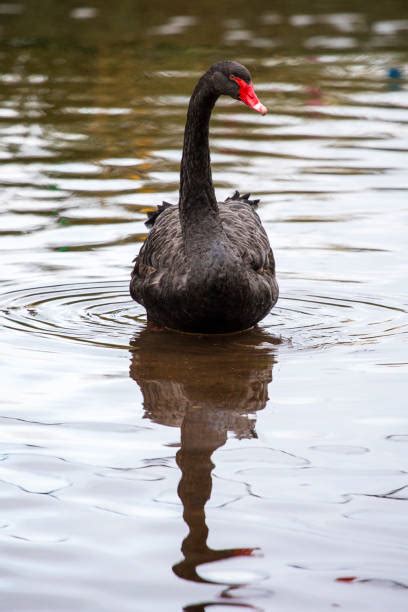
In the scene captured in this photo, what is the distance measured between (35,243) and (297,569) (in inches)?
184

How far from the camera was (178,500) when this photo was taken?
14.1ft

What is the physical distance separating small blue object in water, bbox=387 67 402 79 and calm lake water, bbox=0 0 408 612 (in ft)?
4.75

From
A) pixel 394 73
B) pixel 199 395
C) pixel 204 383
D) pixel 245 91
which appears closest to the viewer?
pixel 199 395

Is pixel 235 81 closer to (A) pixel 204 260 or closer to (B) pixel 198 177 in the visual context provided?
(B) pixel 198 177

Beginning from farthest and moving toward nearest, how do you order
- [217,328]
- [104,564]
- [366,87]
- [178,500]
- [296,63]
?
[296,63], [366,87], [217,328], [178,500], [104,564]

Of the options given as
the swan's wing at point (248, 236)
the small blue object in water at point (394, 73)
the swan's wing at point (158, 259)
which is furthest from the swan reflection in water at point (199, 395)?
the small blue object in water at point (394, 73)

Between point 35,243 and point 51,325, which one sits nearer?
point 51,325

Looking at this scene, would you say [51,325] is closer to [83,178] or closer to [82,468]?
[82,468]

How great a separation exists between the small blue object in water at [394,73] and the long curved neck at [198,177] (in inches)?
331

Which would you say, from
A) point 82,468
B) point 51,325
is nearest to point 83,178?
point 51,325

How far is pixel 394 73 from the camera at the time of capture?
14742mm

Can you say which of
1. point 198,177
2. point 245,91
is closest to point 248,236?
point 198,177

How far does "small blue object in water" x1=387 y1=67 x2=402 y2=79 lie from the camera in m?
14.6

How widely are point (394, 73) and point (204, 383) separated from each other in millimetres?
9788
